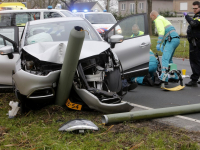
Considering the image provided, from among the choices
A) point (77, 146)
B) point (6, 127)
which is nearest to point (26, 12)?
point (6, 127)

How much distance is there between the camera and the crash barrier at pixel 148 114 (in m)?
5.01

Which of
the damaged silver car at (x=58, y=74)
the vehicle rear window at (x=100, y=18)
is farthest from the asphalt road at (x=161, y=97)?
the vehicle rear window at (x=100, y=18)

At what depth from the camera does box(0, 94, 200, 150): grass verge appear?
426cm

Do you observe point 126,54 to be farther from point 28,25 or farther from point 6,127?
point 6,127

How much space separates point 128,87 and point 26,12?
24.4 ft

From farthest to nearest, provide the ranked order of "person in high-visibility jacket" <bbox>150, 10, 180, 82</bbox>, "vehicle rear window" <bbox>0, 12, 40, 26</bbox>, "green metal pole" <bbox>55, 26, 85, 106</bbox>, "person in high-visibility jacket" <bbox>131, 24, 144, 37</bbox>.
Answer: "vehicle rear window" <bbox>0, 12, 40, 26</bbox>
"person in high-visibility jacket" <bbox>150, 10, 180, 82</bbox>
"person in high-visibility jacket" <bbox>131, 24, 144, 37</bbox>
"green metal pole" <bbox>55, 26, 85, 106</bbox>

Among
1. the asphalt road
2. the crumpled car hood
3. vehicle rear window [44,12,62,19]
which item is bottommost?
the asphalt road

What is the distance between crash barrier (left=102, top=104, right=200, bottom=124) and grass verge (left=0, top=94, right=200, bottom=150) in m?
0.09

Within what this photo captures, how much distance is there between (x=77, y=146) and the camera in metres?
4.24

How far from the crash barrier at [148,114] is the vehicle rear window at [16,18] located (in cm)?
868

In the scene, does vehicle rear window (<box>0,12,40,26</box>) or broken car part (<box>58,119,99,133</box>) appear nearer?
broken car part (<box>58,119,99,133</box>)

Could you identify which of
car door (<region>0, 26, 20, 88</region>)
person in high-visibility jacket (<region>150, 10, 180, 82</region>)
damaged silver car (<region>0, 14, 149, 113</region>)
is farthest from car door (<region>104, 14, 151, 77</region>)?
car door (<region>0, 26, 20, 88</region>)

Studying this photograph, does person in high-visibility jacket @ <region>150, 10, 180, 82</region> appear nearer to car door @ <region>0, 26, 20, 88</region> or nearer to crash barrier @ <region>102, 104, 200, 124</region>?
crash barrier @ <region>102, 104, 200, 124</region>

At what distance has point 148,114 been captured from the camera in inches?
209
